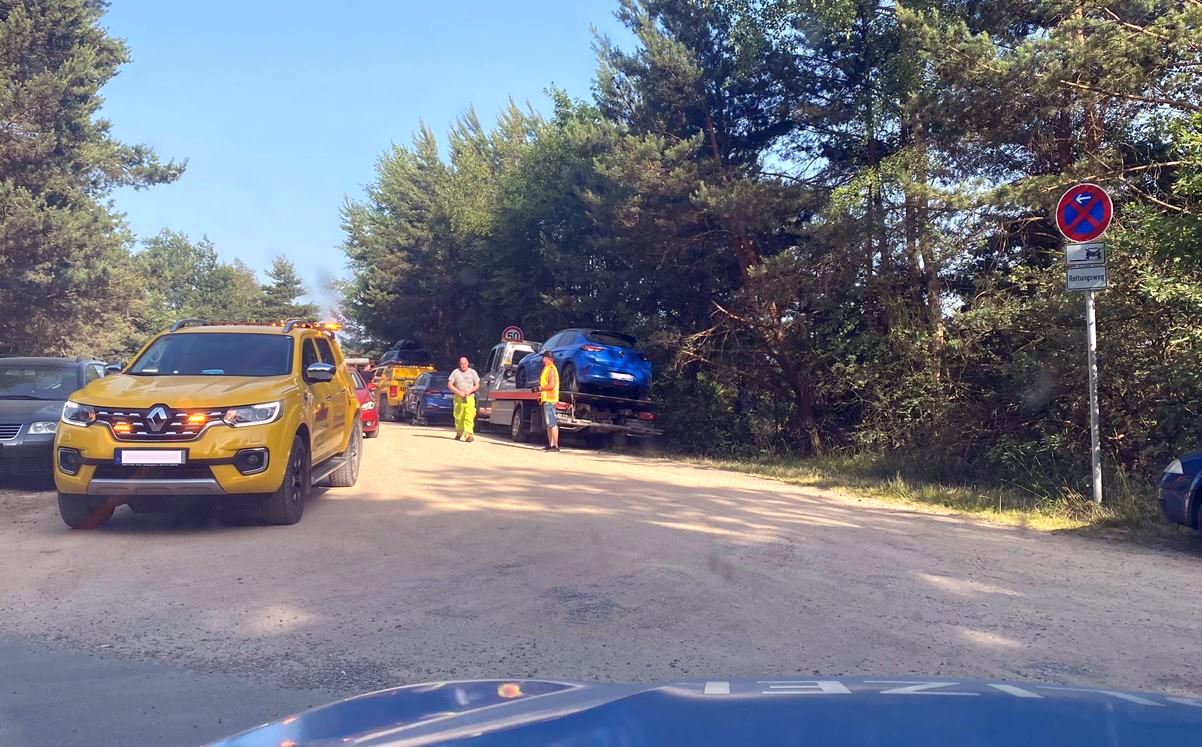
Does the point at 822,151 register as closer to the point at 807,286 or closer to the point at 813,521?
the point at 807,286

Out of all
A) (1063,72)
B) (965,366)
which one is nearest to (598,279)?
(965,366)

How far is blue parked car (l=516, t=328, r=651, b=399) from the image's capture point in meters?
20.0

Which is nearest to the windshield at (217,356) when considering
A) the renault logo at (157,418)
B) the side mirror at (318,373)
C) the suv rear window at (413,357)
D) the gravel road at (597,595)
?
the side mirror at (318,373)

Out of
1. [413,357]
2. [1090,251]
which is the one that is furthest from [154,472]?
[413,357]

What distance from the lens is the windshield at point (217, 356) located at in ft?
31.9

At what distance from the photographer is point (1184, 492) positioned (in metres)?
8.28

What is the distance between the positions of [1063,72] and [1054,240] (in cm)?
261

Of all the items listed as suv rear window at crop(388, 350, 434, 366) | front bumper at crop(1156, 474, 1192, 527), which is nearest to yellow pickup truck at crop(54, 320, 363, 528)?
front bumper at crop(1156, 474, 1192, 527)

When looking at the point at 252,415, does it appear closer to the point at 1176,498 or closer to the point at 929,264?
the point at 1176,498

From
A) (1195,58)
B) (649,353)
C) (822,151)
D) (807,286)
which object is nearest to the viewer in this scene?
(1195,58)

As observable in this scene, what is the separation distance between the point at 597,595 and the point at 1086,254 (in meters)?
6.93

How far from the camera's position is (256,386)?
9109 millimetres

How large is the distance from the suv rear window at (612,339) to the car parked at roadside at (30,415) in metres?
10.3

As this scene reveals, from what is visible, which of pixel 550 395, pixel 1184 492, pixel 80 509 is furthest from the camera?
pixel 550 395
